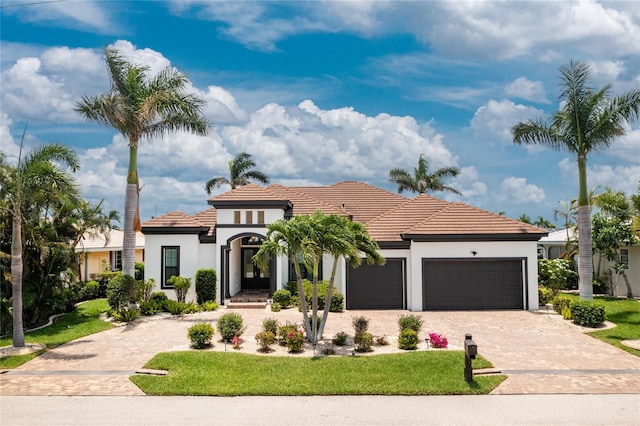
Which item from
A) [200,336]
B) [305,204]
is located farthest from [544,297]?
[200,336]

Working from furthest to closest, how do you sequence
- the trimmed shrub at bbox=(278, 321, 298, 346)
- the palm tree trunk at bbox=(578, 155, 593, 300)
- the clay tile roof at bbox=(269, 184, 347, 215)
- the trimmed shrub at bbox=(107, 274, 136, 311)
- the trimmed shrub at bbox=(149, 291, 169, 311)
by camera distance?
the clay tile roof at bbox=(269, 184, 347, 215)
the trimmed shrub at bbox=(149, 291, 169, 311)
the trimmed shrub at bbox=(107, 274, 136, 311)
the palm tree trunk at bbox=(578, 155, 593, 300)
the trimmed shrub at bbox=(278, 321, 298, 346)

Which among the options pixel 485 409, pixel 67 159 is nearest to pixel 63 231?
pixel 67 159

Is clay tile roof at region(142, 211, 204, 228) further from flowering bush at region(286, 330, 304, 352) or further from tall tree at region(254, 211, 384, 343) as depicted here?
flowering bush at region(286, 330, 304, 352)

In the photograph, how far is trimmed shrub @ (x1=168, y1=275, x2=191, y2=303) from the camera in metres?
23.0

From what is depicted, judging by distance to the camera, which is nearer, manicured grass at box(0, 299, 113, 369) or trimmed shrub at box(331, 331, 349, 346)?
manicured grass at box(0, 299, 113, 369)

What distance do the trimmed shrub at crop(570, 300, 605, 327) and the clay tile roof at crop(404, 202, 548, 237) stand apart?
14.1 ft

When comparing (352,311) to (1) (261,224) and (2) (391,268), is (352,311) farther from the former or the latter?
(1) (261,224)

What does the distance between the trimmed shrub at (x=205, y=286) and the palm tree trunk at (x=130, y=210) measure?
125 inches

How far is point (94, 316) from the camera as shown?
20.9 metres

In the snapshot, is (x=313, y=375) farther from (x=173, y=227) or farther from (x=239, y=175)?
(x=239, y=175)

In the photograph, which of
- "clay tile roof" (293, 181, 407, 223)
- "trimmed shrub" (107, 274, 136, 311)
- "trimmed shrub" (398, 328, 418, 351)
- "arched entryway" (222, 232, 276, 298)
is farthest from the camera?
"clay tile roof" (293, 181, 407, 223)

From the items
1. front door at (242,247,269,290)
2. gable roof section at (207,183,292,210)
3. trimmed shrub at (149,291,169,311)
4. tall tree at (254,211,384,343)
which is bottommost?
trimmed shrub at (149,291,169,311)

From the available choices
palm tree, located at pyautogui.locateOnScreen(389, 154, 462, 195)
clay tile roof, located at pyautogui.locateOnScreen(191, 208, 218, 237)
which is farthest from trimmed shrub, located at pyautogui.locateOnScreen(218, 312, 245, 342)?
palm tree, located at pyautogui.locateOnScreen(389, 154, 462, 195)

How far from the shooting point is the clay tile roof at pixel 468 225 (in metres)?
22.2
